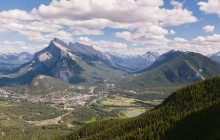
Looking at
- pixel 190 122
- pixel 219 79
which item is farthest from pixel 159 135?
pixel 219 79

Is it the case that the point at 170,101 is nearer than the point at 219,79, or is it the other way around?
the point at 219,79

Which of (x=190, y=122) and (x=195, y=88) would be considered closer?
(x=190, y=122)

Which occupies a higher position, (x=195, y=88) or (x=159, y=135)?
(x=195, y=88)

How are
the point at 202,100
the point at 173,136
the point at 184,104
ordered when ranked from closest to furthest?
A: the point at 173,136 < the point at 202,100 < the point at 184,104

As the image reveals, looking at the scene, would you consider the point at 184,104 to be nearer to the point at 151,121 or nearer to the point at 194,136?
the point at 151,121

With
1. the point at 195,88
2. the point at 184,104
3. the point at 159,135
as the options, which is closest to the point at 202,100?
the point at 184,104

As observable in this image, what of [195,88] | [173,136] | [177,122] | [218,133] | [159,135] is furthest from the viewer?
[195,88]

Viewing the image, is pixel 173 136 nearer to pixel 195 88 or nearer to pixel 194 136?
pixel 194 136

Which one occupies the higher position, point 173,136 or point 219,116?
point 219,116

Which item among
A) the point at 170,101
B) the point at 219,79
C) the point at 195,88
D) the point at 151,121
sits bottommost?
the point at 151,121
